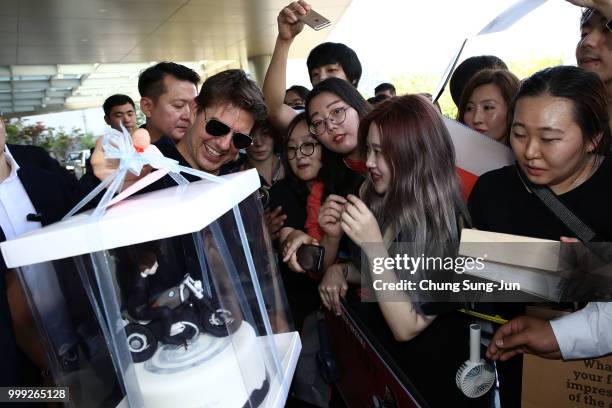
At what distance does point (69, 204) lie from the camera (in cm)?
155

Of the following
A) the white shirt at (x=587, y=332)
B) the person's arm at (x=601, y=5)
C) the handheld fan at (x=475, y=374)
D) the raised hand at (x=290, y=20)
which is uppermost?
the raised hand at (x=290, y=20)

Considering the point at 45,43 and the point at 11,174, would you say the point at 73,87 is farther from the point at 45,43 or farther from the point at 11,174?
the point at 11,174

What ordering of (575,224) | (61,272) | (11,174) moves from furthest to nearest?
(11,174) → (575,224) → (61,272)

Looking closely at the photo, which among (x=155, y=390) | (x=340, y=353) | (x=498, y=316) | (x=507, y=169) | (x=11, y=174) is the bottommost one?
(x=340, y=353)

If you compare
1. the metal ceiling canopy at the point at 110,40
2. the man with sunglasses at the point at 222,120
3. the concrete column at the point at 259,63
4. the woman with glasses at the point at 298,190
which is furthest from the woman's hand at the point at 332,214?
the concrete column at the point at 259,63

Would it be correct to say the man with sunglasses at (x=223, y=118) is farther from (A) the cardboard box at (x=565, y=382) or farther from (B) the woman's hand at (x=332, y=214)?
(A) the cardboard box at (x=565, y=382)

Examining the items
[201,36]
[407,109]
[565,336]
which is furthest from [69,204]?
[201,36]

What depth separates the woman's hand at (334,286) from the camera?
1.75 metres

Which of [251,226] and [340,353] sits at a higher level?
[251,226]

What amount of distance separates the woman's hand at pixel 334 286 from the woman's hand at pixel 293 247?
141mm

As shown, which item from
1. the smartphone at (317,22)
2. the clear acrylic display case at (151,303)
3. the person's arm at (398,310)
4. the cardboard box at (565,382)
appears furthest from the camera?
the smartphone at (317,22)

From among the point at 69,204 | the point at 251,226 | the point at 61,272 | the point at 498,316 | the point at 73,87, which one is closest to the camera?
the point at 61,272

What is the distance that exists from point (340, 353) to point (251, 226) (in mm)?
1260

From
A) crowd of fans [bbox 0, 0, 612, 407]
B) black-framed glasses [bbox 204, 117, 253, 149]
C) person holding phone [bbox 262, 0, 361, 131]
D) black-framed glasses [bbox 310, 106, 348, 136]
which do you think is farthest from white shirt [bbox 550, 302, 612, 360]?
person holding phone [bbox 262, 0, 361, 131]
